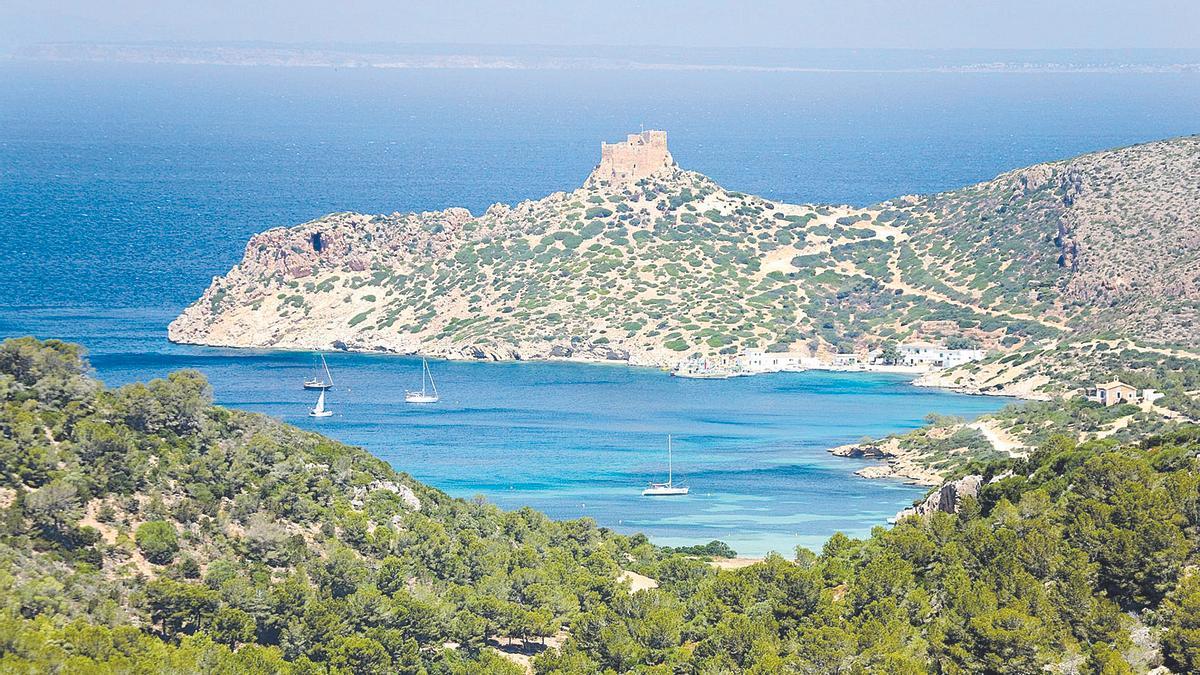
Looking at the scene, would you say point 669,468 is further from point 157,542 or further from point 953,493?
point 157,542

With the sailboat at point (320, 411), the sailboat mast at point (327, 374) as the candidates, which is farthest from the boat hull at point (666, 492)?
the sailboat mast at point (327, 374)

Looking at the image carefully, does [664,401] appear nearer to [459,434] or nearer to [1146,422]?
[459,434]

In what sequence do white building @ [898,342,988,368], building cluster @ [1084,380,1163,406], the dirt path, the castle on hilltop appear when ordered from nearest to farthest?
the dirt path → building cluster @ [1084,380,1163,406] → white building @ [898,342,988,368] → the castle on hilltop

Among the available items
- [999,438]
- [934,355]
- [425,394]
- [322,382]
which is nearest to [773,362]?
[934,355]

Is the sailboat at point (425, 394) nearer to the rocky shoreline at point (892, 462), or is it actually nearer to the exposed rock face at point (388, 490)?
the rocky shoreline at point (892, 462)

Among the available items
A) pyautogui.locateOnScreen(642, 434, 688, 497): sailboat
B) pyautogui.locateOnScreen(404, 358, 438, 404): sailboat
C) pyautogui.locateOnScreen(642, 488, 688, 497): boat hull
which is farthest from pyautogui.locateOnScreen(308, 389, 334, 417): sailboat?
pyautogui.locateOnScreen(642, 488, 688, 497): boat hull

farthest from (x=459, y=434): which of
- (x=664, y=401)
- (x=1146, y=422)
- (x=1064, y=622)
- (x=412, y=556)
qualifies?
(x=1064, y=622)

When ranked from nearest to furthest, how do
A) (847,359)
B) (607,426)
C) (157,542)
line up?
(157,542) < (607,426) < (847,359)

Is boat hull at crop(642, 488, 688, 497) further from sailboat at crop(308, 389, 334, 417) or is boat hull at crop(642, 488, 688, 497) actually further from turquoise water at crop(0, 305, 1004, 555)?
sailboat at crop(308, 389, 334, 417)

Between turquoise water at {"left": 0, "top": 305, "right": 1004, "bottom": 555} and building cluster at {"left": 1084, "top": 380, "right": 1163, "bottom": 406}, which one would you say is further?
building cluster at {"left": 1084, "top": 380, "right": 1163, "bottom": 406}
